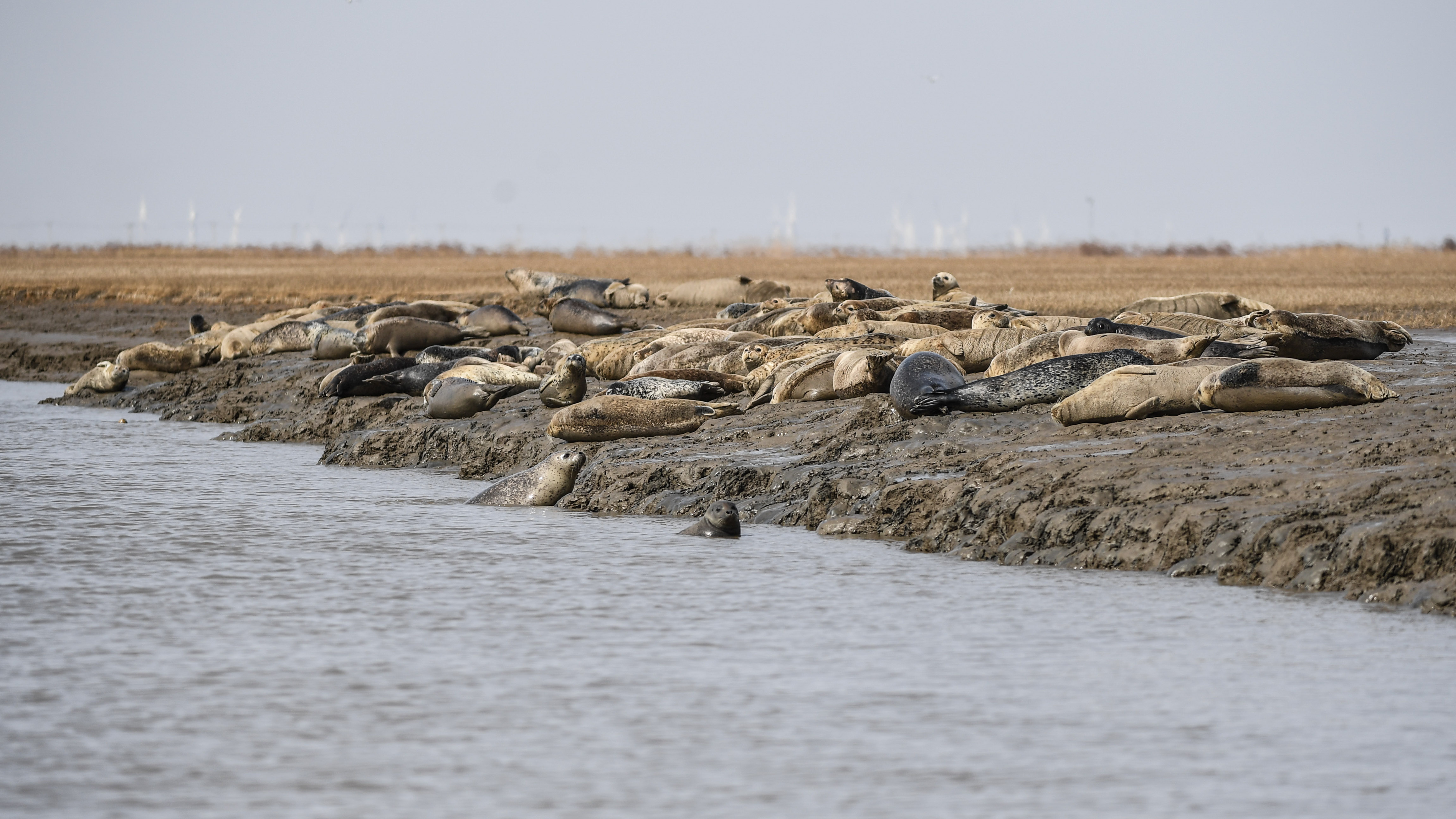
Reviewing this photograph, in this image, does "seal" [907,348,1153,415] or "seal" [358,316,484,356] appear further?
"seal" [358,316,484,356]

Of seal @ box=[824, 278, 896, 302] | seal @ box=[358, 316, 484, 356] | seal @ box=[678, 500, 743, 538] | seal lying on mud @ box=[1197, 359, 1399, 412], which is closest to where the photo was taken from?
seal @ box=[678, 500, 743, 538]

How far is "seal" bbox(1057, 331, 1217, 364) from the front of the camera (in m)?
11.7

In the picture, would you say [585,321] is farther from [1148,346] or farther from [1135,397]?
[1135,397]

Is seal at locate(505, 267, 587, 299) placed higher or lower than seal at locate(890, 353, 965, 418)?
higher

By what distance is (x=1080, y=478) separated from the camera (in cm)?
857

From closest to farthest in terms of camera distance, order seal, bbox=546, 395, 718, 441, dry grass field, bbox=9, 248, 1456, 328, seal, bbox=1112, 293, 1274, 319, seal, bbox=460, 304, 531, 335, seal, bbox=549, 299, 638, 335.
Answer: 1. seal, bbox=546, 395, 718, 441
2. seal, bbox=1112, 293, 1274, 319
3. seal, bbox=549, 299, 638, 335
4. seal, bbox=460, 304, 531, 335
5. dry grass field, bbox=9, 248, 1456, 328

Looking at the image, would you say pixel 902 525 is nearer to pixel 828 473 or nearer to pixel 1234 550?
pixel 828 473

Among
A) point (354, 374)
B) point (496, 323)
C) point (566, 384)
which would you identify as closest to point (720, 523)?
point (566, 384)

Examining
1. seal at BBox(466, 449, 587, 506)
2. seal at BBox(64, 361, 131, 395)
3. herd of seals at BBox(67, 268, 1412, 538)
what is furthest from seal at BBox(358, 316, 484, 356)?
seal at BBox(466, 449, 587, 506)

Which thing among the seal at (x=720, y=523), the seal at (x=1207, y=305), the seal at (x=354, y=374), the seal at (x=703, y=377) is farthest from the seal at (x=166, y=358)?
the seal at (x=720, y=523)

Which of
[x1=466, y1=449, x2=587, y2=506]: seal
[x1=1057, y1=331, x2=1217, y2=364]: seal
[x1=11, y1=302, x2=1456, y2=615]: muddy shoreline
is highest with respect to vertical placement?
[x1=1057, y1=331, x2=1217, y2=364]: seal

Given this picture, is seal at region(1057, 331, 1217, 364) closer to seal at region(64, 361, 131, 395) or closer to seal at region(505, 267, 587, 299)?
seal at region(64, 361, 131, 395)

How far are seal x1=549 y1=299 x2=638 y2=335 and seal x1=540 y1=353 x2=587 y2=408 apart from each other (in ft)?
18.8

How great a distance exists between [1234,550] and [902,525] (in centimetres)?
210
